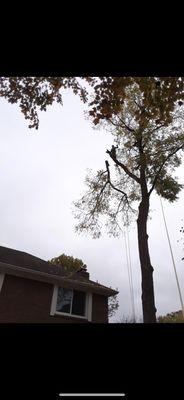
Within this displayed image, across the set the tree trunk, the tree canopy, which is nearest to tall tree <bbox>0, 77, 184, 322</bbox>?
the tree trunk

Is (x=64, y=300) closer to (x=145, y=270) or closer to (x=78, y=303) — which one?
(x=78, y=303)

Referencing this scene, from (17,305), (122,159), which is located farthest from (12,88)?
(122,159)

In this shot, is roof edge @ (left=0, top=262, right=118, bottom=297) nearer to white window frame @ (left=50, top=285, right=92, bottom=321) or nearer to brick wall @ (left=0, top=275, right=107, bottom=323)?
brick wall @ (left=0, top=275, right=107, bottom=323)

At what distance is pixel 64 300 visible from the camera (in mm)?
16625

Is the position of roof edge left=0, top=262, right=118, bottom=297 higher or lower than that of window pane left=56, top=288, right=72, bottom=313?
higher

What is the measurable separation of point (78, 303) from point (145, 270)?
5481 millimetres

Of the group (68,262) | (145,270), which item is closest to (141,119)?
(145,270)

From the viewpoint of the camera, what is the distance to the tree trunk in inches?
496

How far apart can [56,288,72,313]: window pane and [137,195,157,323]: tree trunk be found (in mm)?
5318

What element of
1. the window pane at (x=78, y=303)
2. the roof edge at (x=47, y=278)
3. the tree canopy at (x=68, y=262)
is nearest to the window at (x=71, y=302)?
the window pane at (x=78, y=303)
